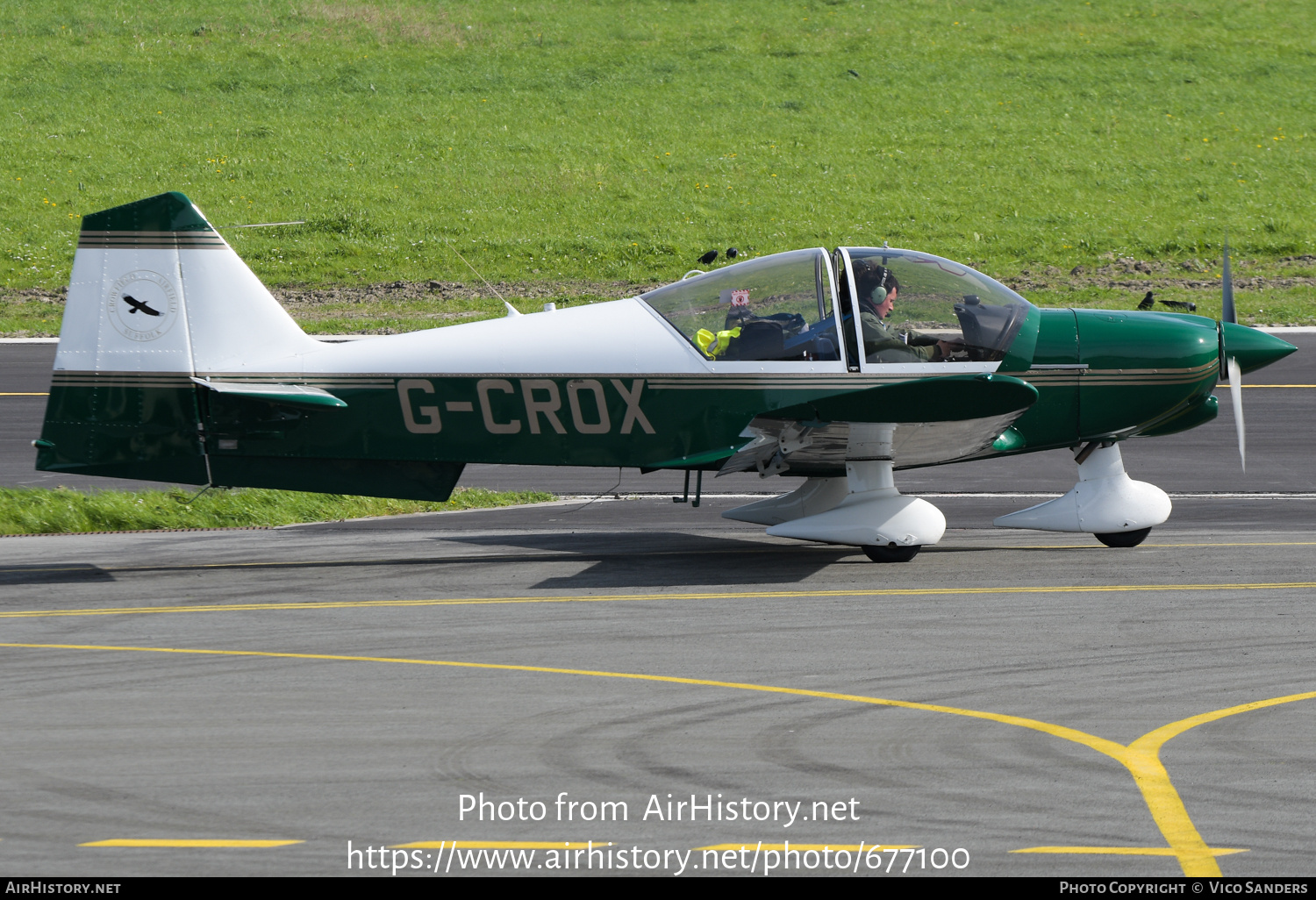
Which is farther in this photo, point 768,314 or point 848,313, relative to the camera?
point 768,314

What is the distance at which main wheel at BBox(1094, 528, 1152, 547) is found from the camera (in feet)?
34.0

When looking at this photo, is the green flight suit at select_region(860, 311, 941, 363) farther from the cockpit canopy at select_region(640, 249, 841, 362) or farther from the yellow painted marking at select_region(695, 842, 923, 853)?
the yellow painted marking at select_region(695, 842, 923, 853)

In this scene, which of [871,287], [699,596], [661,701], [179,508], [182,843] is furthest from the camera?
[179,508]

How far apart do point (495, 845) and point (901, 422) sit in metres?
4.99

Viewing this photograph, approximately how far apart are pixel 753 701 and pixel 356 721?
2079mm

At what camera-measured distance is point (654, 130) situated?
1262 inches

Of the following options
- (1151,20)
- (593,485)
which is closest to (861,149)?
(1151,20)

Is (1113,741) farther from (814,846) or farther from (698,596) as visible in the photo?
(698,596)

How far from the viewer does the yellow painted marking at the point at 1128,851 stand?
5.11 m

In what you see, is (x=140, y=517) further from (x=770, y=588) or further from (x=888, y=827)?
(x=888, y=827)

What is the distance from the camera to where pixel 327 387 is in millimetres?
9742

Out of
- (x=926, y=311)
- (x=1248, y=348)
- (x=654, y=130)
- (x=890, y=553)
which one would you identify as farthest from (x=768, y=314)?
(x=654, y=130)

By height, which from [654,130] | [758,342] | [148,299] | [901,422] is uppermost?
[654,130]

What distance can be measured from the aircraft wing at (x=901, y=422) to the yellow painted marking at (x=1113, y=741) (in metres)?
2.65
